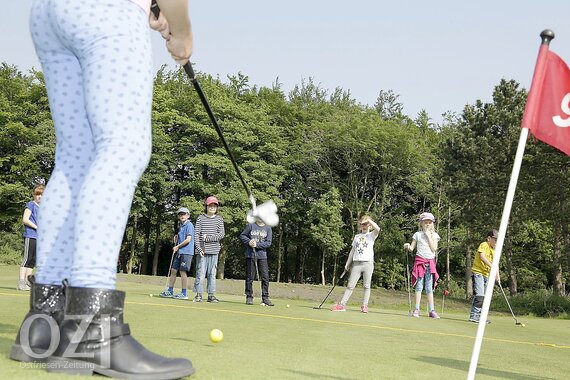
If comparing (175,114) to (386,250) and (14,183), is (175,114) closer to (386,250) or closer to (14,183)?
(14,183)

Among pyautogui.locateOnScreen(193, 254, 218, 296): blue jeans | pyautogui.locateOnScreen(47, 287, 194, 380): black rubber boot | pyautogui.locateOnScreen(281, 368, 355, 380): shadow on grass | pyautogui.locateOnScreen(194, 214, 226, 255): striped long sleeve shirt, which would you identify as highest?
pyautogui.locateOnScreen(194, 214, 226, 255): striped long sleeve shirt

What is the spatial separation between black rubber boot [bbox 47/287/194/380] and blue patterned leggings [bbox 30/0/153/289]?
6 centimetres

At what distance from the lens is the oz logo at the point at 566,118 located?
3.80 m

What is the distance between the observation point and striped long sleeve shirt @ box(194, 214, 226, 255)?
14008 mm

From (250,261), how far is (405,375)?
11164mm

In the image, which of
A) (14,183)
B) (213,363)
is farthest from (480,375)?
(14,183)

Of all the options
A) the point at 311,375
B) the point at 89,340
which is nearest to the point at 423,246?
the point at 311,375

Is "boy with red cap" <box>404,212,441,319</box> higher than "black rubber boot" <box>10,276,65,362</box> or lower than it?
higher

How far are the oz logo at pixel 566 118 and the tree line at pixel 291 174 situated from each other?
37.5 meters

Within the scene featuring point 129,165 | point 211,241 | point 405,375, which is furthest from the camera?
point 211,241

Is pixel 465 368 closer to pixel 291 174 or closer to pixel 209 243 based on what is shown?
pixel 209 243

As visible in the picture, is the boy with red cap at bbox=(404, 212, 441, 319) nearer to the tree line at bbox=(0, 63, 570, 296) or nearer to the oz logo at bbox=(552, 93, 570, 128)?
the oz logo at bbox=(552, 93, 570, 128)

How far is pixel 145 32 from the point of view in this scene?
2.91 m

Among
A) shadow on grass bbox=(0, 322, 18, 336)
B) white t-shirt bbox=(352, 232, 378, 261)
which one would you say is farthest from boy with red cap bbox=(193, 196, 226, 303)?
shadow on grass bbox=(0, 322, 18, 336)
